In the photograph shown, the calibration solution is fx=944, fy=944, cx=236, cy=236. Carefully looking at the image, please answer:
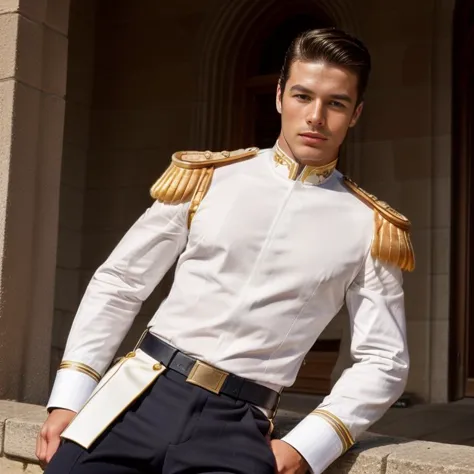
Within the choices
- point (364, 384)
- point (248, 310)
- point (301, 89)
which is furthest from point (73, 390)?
point (301, 89)

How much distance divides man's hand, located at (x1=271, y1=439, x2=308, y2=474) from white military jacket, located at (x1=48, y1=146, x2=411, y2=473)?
0.9 inches

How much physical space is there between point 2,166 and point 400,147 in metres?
3.09

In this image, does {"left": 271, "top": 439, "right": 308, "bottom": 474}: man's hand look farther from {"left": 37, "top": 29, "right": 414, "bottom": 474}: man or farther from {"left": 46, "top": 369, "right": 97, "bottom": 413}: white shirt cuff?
{"left": 46, "top": 369, "right": 97, "bottom": 413}: white shirt cuff

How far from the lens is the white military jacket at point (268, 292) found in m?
2.20

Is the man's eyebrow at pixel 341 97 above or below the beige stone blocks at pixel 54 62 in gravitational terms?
below

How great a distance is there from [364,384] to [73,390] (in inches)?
27.7

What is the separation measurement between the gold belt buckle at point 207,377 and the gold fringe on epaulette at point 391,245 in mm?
476

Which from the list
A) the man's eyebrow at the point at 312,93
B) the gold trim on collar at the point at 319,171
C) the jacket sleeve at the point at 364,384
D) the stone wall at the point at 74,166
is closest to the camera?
the jacket sleeve at the point at 364,384

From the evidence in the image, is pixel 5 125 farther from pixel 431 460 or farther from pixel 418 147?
pixel 418 147

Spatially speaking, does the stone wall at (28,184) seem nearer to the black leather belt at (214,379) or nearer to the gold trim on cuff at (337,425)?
the black leather belt at (214,379)

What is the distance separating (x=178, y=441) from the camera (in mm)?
2090

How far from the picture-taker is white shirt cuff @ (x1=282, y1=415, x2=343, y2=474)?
2164 millimetres

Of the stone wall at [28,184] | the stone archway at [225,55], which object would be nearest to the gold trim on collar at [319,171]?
the stone wall at [28,184]

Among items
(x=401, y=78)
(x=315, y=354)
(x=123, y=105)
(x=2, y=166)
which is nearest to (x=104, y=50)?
(x=123, y=105)
